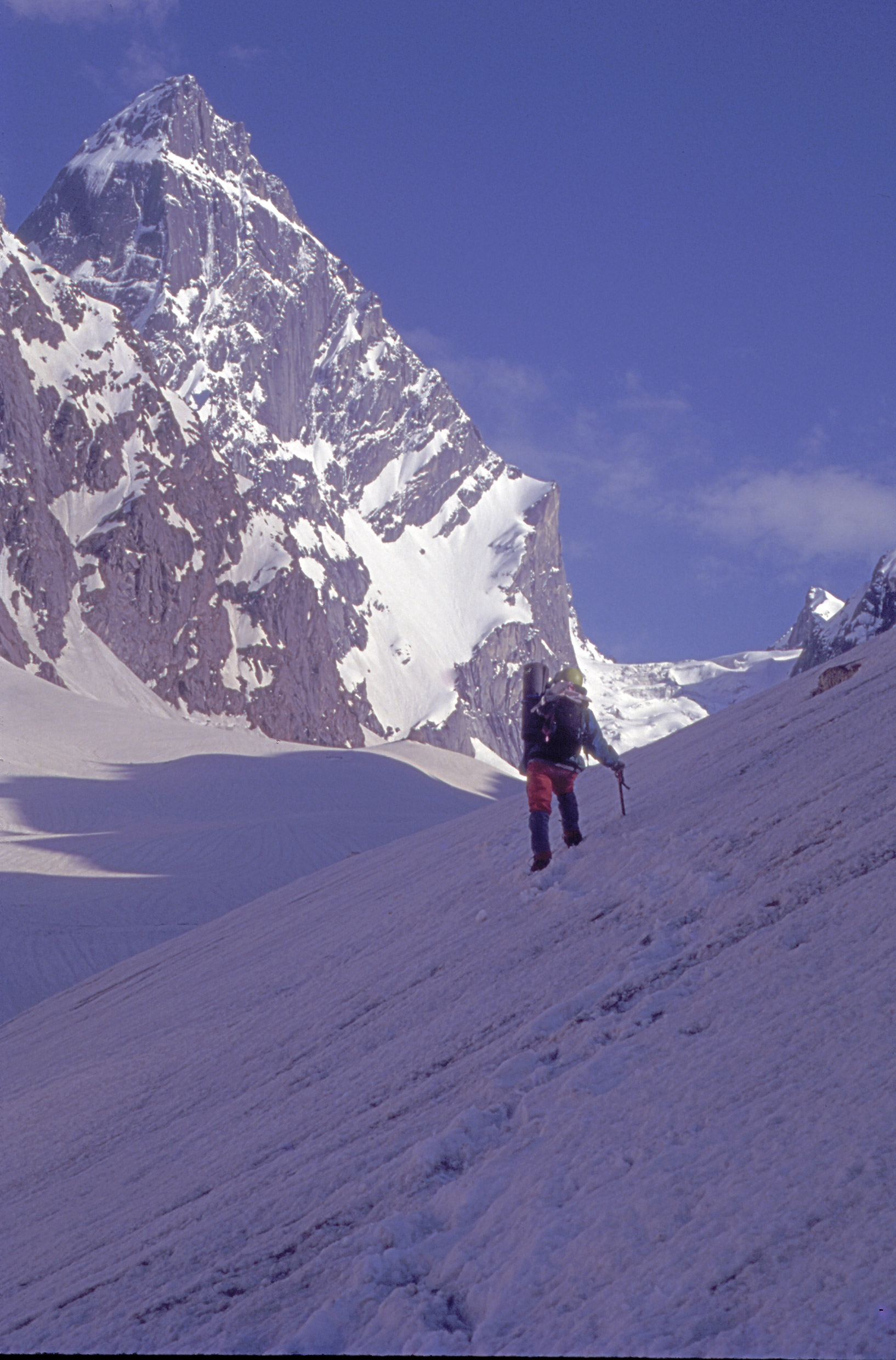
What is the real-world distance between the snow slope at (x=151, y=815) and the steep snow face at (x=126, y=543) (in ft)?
57.7

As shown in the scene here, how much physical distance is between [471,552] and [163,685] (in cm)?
11300

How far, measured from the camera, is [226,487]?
100438mm

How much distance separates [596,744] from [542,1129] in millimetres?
4116

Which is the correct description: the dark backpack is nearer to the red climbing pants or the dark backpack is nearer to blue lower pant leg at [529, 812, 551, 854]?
the red climbing pants

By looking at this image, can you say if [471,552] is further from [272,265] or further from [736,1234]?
[736,1234]

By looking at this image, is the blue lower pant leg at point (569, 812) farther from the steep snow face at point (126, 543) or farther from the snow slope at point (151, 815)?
the steep snow face at point (126, 543)

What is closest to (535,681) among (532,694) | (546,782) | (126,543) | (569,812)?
(532,694)

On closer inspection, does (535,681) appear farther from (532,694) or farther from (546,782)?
(546,782)

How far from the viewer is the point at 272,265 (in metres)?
191

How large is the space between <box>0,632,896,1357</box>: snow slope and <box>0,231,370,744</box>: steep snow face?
7144 centimetres

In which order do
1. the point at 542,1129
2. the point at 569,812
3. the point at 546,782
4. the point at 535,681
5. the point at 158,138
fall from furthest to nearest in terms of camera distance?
the point at 158,138
the point at 535,681
the point at 569,812
the point at 546,782
the point at 542,1129

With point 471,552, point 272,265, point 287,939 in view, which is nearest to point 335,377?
point 272,265

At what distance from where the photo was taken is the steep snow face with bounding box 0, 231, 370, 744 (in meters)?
80.7

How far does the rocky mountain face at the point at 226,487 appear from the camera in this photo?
87.8 metres
